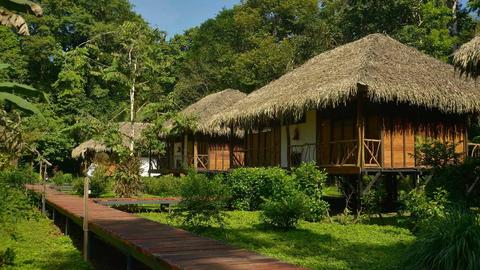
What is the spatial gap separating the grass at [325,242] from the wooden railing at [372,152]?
7.80 feet

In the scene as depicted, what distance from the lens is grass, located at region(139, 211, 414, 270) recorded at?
322 inches

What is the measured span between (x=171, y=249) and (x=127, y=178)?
38.8ft

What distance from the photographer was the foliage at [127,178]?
1781 centimetres

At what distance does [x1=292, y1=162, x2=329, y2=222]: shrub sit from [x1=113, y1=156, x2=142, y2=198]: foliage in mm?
6151

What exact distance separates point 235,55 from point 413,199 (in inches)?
1182

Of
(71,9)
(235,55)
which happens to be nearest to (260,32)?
(235,55)

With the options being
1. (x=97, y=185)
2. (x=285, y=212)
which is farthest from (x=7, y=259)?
(x=97, y=185)

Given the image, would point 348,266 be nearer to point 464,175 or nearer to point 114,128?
point 464,175

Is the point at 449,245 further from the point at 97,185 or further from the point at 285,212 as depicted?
the point at 97,185

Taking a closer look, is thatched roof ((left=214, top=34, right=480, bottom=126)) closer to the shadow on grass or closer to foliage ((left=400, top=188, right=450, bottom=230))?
foliage ((left=400, top=188, right=450, bottom=230))

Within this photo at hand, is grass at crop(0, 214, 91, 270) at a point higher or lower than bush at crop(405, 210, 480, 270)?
lower

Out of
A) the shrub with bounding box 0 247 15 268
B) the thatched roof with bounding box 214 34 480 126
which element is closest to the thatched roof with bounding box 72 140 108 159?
the thatched roof with bounding box 214 34 480 126

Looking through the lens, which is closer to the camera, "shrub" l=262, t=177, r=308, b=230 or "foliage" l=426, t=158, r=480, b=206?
"shrub" l=262, t=177, r=308, b=230

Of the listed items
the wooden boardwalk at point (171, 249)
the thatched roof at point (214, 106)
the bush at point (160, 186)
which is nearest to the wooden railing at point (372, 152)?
the wooden boardwalk at point (171, 249)
